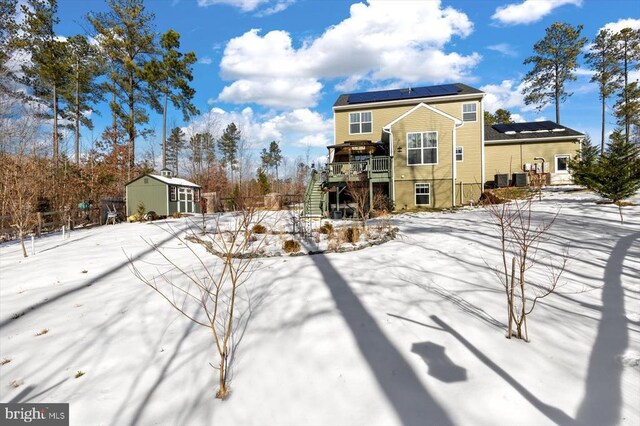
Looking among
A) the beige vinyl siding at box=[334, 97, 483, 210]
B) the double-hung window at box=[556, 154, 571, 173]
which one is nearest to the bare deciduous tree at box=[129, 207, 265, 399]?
the beige vinyl siding at box=[334, 97, 483, 210]

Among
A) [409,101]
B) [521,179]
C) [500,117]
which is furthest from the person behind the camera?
[500,117]

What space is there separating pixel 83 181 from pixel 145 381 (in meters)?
Result: 18.9

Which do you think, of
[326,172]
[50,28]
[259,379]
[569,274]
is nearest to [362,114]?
[326,172]

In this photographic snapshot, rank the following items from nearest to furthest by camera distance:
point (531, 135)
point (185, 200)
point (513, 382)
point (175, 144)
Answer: point (513, 382) < point (185, 200) < point (531, 135) < point (175, 144)

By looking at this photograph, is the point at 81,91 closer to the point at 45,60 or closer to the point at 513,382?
the point at 45,60

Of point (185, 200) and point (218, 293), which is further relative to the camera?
point (185, 200)

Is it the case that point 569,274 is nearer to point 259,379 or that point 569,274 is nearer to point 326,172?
point 259,379

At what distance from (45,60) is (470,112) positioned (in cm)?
2795

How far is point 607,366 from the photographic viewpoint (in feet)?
8.98

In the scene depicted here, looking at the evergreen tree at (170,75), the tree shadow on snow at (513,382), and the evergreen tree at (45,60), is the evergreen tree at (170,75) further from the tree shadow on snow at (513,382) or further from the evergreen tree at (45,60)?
the tree shadow on snow at (513,382)

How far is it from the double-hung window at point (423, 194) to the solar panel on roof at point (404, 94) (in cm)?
635

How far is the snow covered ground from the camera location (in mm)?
2419

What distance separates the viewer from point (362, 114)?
1933cm

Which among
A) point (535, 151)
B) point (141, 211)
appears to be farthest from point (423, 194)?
point (141, 211)
